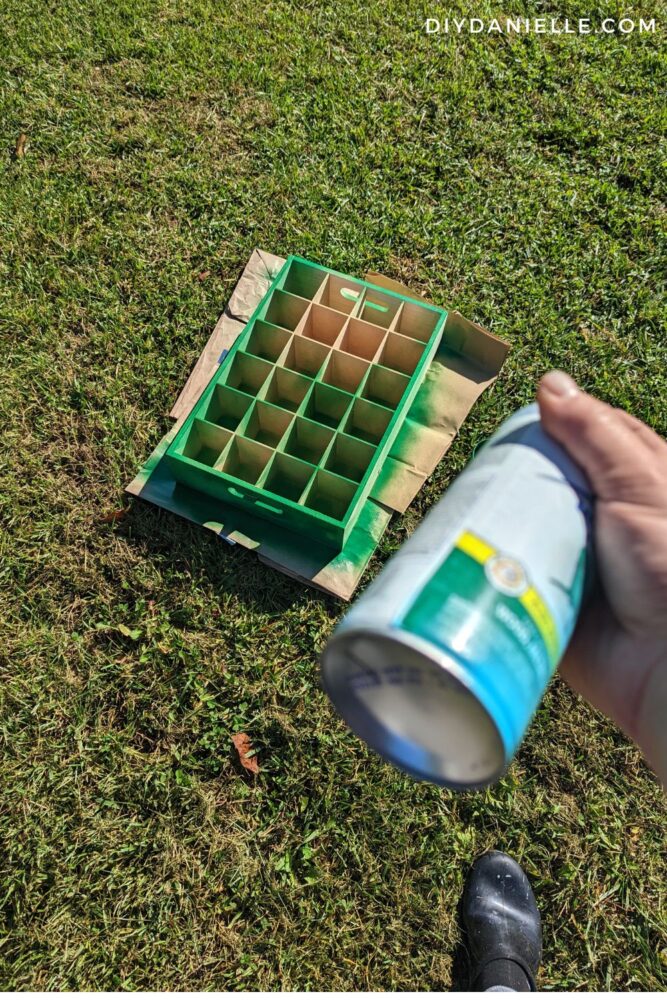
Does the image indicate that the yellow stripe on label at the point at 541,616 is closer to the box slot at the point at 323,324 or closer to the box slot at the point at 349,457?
the box slot at the point at 349,457

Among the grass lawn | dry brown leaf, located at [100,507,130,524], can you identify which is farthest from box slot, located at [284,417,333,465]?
dry brown leaf, located at [100,507,130,524]

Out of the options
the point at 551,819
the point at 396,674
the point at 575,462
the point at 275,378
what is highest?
the point at 575,462

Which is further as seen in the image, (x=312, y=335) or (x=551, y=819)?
(x=312, y=335)

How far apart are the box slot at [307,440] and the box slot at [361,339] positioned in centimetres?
38

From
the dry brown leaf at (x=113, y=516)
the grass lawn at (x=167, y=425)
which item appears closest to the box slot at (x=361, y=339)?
the grass lawn at (x=167, y=425)

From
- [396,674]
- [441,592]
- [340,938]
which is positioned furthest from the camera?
[340,938]

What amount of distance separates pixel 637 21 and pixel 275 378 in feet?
10.4

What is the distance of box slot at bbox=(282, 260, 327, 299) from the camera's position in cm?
294

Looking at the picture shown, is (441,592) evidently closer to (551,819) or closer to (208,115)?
(551,819)

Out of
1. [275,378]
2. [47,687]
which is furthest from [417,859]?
[275,378]

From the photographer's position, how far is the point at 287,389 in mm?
2857

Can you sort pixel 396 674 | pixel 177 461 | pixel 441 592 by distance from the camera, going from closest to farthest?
pixel 441 592 → pixel 396 674 → pixel 177 461

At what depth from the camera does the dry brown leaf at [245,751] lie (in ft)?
7.95

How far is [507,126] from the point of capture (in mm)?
3672
